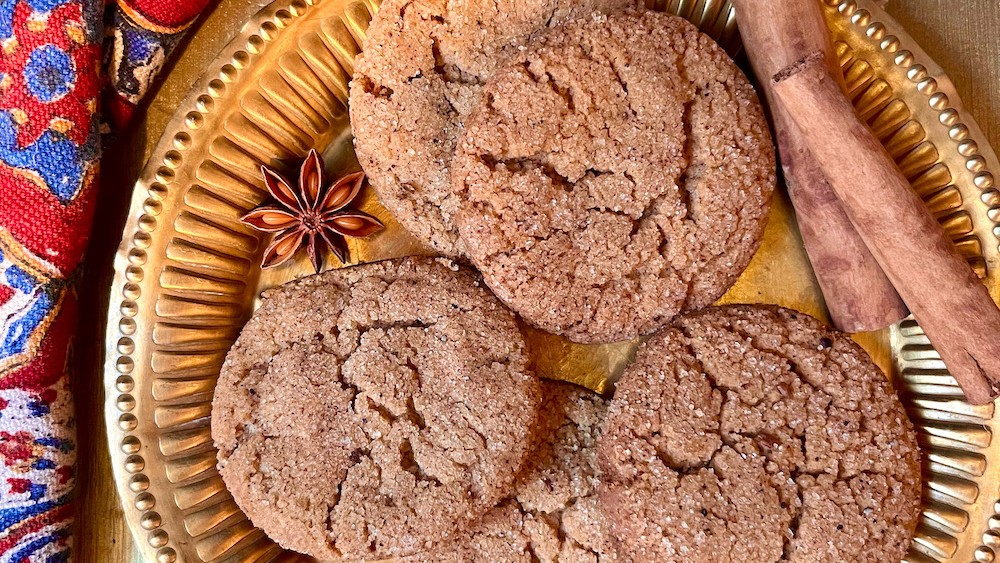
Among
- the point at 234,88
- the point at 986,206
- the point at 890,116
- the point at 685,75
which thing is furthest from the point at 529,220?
the point at 986,206

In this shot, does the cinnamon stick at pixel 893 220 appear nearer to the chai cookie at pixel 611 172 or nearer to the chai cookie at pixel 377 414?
the chai cookie at pixel 611 172

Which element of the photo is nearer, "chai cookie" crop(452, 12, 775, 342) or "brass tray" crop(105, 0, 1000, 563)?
"chai cookie" crop(452, 12, 775, 342)

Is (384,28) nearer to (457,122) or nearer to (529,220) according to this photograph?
(457,122)

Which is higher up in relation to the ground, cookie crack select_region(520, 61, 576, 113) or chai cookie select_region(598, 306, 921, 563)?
cookie crack select_region(520, 61, 576, 113)

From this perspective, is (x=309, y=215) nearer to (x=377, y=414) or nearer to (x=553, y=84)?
(x=377, y=414)

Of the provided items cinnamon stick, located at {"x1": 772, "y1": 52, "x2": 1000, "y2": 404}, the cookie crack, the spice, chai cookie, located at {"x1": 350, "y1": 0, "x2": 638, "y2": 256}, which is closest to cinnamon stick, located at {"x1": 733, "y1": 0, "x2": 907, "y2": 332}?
cinnamon stick, located at {"x1": 772, "y1": 52, "x2": 1000, "y2": 404}

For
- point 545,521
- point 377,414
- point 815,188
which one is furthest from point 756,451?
point 377,414

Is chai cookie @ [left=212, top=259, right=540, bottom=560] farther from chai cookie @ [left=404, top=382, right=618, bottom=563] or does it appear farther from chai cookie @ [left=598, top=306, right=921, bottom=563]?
chai cookie @ [left=598, top=306, right=921, bottom=563]
